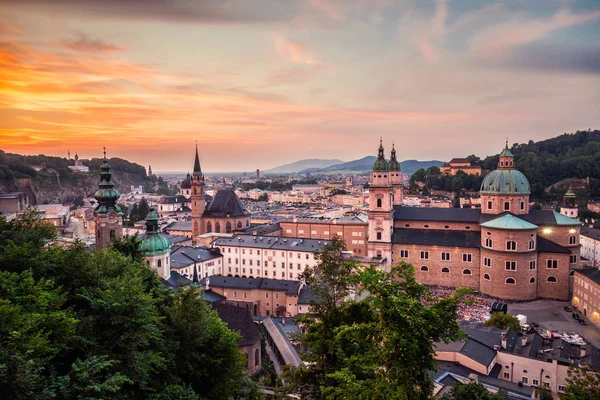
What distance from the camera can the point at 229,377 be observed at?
18891mm

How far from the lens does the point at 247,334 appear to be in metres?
31.3

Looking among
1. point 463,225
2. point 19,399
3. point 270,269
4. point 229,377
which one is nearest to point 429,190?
point 463,225

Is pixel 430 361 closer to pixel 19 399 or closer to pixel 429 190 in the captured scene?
pixel 19 399

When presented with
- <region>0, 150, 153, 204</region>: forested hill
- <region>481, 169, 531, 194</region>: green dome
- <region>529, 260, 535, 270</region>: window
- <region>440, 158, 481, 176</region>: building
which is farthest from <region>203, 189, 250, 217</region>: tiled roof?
<region>440, 158, 481, 176</region>: building

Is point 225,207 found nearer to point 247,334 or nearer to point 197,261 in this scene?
point 197,261

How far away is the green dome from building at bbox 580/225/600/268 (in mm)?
23919

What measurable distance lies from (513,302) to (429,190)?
304 feet

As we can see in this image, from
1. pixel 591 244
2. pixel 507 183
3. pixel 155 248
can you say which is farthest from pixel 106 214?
pixel 591 244

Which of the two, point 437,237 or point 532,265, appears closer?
point 532,265

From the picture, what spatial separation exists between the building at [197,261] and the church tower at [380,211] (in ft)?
68.1

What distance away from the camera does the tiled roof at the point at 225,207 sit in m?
69.7

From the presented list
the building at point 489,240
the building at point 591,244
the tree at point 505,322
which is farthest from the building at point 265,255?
the building at point 591,244

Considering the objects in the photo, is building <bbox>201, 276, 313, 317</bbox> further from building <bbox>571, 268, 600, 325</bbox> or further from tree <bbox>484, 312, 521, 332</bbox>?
building <bbox>571, 268, 600, 325</bbox>

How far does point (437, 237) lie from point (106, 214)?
40801 mm
